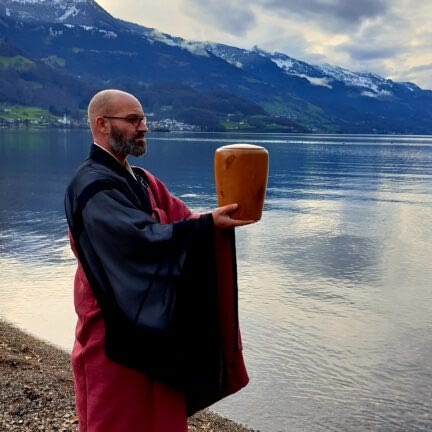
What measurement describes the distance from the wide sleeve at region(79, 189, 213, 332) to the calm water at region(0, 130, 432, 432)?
7963mm

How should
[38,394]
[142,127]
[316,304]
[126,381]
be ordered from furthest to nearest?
[316,304]
[38,394]
[142,127]
[126,381]

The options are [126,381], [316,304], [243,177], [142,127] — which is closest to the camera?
[243,177]

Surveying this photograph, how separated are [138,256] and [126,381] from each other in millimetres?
837

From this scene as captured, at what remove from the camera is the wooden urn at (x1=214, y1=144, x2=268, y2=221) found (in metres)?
3.27

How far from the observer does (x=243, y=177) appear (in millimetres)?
3271

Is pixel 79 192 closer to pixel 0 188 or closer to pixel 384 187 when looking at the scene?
pixel 0 188

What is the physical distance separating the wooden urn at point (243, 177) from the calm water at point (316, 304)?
8153mm

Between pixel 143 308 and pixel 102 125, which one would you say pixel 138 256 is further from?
pixel 102 125

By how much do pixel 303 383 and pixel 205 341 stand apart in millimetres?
9455

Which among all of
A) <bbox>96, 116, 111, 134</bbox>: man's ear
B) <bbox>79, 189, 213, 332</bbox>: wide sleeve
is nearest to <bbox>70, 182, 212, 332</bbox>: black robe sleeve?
<bbox>79, 189, 213, 332</bbox>: wide sleeve

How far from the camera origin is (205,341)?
3518 mm

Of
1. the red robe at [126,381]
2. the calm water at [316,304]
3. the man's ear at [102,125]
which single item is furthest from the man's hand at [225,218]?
the calm water at [316,304]

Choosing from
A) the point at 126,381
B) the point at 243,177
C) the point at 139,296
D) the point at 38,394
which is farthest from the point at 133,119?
the point at 38,394

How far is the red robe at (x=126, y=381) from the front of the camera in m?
3.55
